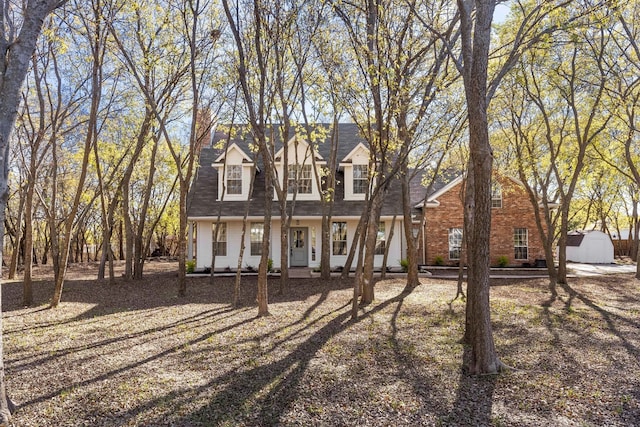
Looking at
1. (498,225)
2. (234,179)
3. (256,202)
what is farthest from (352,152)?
(498,225)

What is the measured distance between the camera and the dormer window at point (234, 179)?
18.7 metres

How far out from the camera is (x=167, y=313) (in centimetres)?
945

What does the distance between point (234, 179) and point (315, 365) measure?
1410 cm

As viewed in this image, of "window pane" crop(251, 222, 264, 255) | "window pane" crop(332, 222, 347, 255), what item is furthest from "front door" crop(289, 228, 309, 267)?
"window pane" crop(251, 222, 264, 255)

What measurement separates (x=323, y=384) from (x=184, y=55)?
10.6 m

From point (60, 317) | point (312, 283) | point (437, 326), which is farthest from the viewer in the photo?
point (312, 283)

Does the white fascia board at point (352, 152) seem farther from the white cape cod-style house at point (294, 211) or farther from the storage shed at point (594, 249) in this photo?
the storage shed at point (594, 249)

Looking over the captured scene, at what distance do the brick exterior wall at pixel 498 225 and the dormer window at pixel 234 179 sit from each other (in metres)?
9.31

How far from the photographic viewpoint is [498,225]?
68.0 feet

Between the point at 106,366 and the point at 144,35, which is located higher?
the point at 144,35

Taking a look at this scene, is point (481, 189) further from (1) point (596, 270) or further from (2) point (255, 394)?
(1) point (596, 270)

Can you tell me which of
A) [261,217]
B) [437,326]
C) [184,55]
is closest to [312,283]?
[261,217]

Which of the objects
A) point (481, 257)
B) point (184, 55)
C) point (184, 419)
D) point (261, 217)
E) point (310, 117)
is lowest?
point (184, 419)

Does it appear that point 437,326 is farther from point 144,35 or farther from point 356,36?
point 144,35
